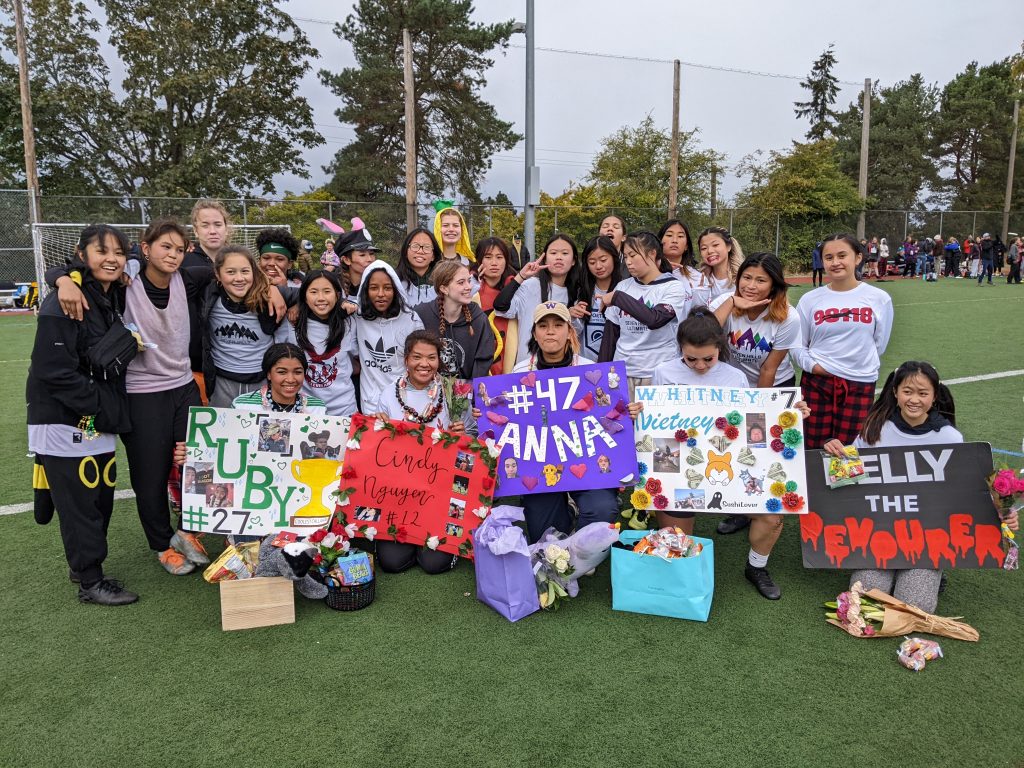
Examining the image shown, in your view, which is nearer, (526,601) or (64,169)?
(526,601)

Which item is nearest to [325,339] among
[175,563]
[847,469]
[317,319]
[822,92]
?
[317,319]

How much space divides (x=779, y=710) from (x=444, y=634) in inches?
59.8

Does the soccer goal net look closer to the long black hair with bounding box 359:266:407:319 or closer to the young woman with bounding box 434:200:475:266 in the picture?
the young woman with bounding box 434:200:475:266

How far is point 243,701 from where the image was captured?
2834 millimetres

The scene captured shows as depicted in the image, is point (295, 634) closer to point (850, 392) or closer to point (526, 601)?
point (526, 601)

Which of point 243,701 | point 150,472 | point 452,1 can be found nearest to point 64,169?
point 452,1

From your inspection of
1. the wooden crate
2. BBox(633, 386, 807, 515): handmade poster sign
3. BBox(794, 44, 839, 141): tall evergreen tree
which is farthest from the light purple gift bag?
BBox(794, 44, 839, 141): tall evergreen tree

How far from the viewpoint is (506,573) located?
11.3 feet

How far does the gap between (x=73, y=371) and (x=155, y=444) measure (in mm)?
629

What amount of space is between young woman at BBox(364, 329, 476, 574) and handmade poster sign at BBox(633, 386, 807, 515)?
115 centimetres

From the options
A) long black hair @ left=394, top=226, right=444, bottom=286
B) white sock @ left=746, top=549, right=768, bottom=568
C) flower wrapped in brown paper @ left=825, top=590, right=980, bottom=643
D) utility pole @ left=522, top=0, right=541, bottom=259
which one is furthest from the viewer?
utility pole @ left=522, top=0, right=541, bottom=259

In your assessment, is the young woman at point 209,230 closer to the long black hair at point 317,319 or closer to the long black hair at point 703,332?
the long black hair at point 317,319

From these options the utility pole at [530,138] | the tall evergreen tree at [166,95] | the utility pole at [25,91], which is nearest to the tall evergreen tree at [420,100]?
the tall evergreen tree at [166,95]

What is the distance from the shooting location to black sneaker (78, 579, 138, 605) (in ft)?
11.9
